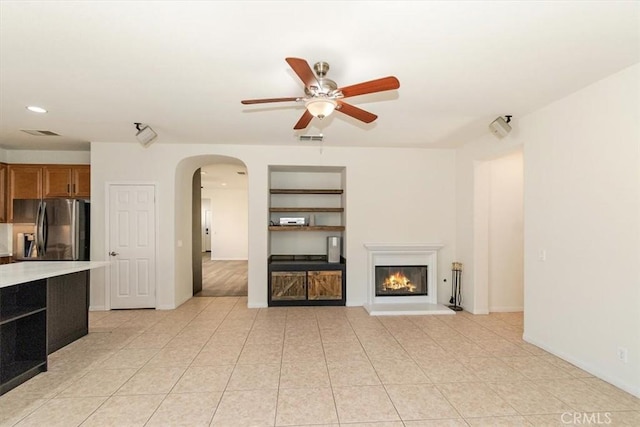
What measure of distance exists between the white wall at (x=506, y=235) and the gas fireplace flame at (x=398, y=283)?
1.24m

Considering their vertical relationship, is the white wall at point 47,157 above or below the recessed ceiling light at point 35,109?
below

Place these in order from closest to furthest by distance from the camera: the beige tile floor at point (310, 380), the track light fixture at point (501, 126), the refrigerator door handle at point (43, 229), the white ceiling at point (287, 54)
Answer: the white ceiling at point (287, 54) → the beige tile floor at point (310, 380) → the track light fixture at point (501, 126) → the refrigerator door handle at point (43, 229)

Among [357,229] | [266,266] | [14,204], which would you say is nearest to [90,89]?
[266,266]

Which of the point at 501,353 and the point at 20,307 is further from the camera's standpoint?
the point at 501,353

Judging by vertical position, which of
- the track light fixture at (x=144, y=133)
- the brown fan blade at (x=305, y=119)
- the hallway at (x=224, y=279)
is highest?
Answer: the track light fixture at (x=144, y=133)

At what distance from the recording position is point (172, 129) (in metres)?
4.29

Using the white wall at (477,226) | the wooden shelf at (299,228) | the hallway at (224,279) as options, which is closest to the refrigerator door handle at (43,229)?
the hallway at (224,279)

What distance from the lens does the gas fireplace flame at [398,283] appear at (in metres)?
5.41

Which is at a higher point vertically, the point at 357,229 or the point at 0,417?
the point at 357,229

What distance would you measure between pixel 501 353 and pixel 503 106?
2.68 m

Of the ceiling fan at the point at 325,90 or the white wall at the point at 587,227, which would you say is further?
the white wall at the point at 587,227

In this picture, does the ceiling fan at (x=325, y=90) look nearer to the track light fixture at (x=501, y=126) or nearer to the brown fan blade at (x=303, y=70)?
the brown fan blade at (x=303, y=70)

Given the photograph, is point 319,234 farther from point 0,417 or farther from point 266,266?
point 0,417

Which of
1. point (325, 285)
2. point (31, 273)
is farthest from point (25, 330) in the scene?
point (325, 285)
